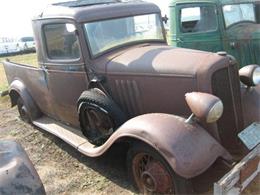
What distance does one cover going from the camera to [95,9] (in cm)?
483


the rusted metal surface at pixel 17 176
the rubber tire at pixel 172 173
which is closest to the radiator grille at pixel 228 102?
the rubber tire at pixel 172 173

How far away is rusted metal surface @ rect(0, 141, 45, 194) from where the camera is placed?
8.05 feet

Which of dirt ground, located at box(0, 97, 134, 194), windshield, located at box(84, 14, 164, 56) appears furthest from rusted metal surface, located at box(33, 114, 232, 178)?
windshield, located at box(84, 14, 164, 56)

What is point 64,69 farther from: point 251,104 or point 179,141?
point 251,104

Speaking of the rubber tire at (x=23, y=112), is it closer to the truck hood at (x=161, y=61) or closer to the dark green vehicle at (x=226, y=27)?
the truck hood at (x=161, y=61)

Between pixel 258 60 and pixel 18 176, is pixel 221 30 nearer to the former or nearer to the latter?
pixel 258 60

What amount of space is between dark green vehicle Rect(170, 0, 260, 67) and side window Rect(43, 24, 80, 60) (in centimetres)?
325

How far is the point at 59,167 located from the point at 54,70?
130 centimetres

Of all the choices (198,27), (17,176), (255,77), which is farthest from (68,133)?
(198,27)

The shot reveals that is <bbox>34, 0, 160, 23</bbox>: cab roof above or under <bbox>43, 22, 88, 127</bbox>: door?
above

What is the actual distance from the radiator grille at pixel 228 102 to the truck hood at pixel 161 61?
204 mm

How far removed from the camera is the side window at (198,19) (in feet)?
24.1

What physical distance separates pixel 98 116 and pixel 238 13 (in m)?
4.18

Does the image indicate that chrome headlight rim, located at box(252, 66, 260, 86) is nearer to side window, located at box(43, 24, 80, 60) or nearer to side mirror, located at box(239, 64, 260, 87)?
side mirror, located at box(239, 64, 260, 87)
